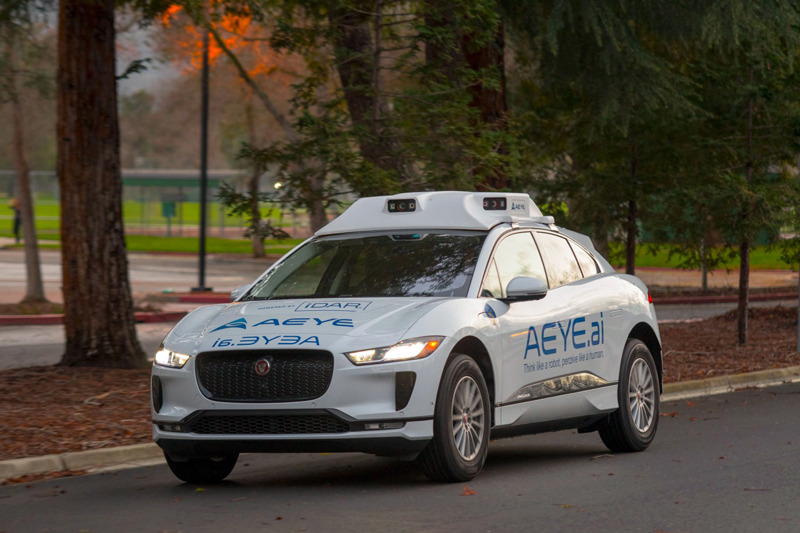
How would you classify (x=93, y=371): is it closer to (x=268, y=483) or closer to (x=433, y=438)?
(x=268, y=483)

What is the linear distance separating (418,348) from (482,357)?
0.80 meters

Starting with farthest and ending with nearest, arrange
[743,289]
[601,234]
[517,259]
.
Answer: [601,234] < [743,289] < [517,259]

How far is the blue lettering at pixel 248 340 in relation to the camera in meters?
7.45

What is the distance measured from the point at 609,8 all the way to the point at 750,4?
1.74 meters

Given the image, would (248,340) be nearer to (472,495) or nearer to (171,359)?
(171,359)

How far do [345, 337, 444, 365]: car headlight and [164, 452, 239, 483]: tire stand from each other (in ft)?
4.39

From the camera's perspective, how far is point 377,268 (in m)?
8.60

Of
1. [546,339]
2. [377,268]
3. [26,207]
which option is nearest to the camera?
[377,268]

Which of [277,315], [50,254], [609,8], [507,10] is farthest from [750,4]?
[50,254]

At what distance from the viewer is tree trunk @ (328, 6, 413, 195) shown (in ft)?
44.1

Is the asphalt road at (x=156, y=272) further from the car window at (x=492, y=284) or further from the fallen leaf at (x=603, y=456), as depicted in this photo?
the car window at (x=492, y=284)

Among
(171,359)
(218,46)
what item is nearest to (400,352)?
(171,359)

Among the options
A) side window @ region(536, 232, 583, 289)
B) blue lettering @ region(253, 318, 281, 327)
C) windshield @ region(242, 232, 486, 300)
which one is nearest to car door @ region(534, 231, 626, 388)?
side window @ region(536, 232, 583, 289)

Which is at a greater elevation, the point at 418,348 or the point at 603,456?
the point at 418,348
